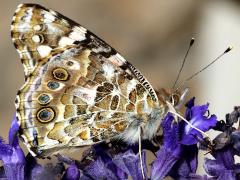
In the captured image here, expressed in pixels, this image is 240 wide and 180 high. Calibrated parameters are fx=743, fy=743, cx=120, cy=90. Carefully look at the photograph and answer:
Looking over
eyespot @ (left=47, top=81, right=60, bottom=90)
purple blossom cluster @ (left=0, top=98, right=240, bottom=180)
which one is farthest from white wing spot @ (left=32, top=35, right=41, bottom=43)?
purple blossom cluster @ (left=0, top=98, right=240, bottom=180)

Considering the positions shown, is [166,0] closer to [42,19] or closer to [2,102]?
[2,102]

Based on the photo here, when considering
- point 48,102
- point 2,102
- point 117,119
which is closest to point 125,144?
point 117,119

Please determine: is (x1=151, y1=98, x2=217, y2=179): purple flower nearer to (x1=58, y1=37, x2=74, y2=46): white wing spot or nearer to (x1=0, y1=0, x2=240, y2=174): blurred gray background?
(x1=58, y1=37, x2=74, y2=46): white wing spot

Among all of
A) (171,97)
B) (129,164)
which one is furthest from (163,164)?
(171,97)

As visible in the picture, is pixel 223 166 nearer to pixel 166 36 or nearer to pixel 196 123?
pixel 196 123

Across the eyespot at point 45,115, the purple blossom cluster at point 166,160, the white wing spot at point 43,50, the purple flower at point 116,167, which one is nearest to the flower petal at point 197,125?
the purple blossom cluster at point 166,160

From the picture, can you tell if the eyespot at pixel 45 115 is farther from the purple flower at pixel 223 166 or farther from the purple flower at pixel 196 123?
the purple flower at pixel 223 166

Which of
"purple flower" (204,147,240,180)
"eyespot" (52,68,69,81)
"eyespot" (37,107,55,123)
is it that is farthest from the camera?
"eyespot" (52,68,69,81)

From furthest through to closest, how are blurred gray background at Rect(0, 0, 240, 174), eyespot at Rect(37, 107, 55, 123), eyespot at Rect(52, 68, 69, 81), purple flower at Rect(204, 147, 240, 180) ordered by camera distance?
blurred gray background at Rect(0, 0, 240, 174)
eyespot at Rect(52, 68, 69, 81)
eyespot at Rect(37, 107, 55, 123)
purple flower at Rect(204, 147, 240, 180)
